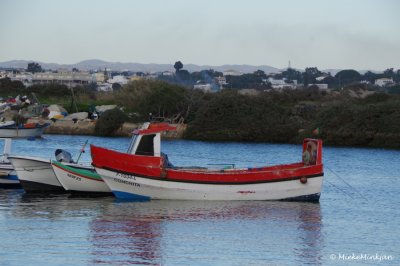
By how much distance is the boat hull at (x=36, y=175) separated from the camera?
39.7 m

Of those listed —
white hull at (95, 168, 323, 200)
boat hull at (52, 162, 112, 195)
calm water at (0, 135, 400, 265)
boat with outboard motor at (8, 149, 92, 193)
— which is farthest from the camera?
boat with outboard motor at (8, 149, 92, 193)

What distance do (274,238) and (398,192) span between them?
15.9 m

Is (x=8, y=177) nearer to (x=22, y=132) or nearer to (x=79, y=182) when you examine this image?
(x=79, y=182)

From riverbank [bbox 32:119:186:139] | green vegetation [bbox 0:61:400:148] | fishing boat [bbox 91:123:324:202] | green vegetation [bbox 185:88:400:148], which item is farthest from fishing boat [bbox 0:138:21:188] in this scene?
riverbank [bbox 32:119:186:139]

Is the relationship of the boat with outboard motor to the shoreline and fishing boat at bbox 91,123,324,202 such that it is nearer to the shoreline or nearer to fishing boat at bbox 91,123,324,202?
fishing boat at bbox 91,123,324,202

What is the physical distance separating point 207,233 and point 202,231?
42 centimetres

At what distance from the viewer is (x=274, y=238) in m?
31.2

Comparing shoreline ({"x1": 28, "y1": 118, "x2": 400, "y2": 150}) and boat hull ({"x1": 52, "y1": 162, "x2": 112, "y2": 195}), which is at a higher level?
boat hull ({"x1": 52, "y1": 162, "x2": 112, "y2": 195})

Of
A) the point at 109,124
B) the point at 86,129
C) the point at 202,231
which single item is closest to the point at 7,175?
the point at 202,231

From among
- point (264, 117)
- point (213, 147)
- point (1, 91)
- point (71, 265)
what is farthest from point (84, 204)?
point (1, 91)

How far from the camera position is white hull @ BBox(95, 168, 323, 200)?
37.7 meters

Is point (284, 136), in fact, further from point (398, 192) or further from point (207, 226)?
point (207, 226)

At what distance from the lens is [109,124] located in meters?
82.4

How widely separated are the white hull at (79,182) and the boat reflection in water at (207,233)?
2358 mm
